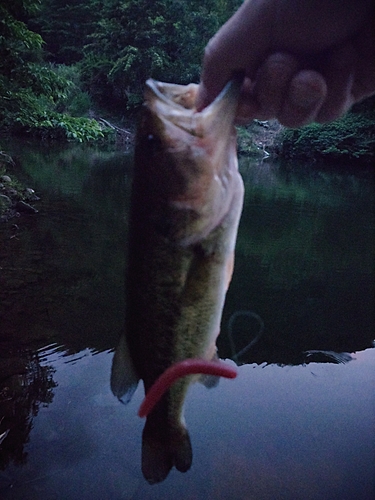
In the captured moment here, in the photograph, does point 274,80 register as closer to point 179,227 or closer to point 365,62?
point 365,62

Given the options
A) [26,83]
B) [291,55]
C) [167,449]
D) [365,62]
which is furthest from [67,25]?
[167,449]

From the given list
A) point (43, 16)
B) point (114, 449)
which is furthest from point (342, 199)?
point (43, 16)

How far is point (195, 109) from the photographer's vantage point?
62.3 inches

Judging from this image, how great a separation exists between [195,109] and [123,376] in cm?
93

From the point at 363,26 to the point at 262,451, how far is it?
12.2 ft

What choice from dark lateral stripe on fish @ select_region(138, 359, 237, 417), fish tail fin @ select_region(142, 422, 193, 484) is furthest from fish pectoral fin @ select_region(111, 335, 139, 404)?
dark lateral stripe on fish @ select_region(138, 359, 237, 417)

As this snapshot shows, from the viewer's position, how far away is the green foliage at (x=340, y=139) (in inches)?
1178

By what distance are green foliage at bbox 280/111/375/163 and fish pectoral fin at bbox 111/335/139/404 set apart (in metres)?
30.0

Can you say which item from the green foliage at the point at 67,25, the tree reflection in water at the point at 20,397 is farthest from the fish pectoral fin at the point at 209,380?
the green foliage at the point at 67,25

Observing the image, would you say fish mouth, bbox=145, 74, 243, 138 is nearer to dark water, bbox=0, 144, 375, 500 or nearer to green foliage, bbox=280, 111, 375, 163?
dark water, bbox=0, 144, 375, 500

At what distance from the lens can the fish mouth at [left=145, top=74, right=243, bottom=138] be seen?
139 centimetres

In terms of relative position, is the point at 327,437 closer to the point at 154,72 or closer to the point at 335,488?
the point at 335,488

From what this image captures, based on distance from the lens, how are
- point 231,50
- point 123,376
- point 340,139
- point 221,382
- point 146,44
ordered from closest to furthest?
point 123,376 → point 231,50 → point 221,382 → point 146,44 → point 340,139

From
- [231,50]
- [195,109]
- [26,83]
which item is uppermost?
[231,50]
